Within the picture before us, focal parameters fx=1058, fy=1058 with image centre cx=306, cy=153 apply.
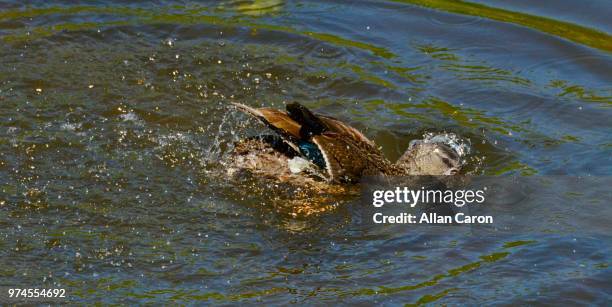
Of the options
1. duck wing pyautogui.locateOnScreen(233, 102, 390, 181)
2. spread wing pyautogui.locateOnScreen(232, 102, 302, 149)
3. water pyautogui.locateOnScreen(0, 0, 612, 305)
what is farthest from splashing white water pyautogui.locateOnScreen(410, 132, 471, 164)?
spread wing pyautogui.locateOnScreen(232, 102, 302, 149)

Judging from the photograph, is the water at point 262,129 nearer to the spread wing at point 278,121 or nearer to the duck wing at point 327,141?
the duck wing at point 327,141

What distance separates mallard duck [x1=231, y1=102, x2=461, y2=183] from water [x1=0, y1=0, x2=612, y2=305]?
0.17 metres

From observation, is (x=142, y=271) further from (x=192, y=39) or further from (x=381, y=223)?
(x=192, y=39)

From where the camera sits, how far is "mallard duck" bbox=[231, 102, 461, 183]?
7.32 metres

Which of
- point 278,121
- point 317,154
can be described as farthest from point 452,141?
point 278,121

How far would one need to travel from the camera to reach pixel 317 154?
7.54 metres

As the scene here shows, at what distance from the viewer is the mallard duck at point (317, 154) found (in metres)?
7.32

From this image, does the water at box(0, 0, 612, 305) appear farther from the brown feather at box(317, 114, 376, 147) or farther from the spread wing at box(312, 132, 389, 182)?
the brown feather at box(317, 114, 376, 147)

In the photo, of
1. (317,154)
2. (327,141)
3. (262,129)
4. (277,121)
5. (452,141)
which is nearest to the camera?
(277,121)

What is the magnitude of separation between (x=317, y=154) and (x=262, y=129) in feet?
4.37

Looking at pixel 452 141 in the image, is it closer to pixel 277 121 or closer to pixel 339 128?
pixel 339 128

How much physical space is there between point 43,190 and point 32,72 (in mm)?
2236

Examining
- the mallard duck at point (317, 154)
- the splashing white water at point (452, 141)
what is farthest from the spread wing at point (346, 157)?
the splashing white water at point (452, 141)

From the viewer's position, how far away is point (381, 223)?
7.27 metres
